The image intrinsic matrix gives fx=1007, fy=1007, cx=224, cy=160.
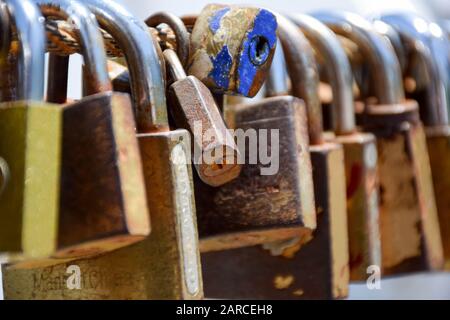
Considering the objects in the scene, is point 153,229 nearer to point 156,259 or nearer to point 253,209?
point 156,259

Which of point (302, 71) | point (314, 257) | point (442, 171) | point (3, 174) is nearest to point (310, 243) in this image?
point (314, 257)

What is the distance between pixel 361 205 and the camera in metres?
0.89

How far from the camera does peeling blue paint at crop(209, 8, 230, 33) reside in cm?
69

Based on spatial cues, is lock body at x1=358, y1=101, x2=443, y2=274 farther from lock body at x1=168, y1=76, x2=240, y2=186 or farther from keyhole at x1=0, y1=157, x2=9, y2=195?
keyhole at x1=0, y1=157, x2=9, y2=195

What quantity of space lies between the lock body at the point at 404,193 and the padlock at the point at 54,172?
0.43 metres

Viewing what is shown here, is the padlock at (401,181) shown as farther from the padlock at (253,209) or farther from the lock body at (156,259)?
the lock body at (156,259)

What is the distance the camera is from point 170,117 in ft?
2.29

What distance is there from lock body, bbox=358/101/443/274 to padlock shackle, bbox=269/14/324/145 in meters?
0.16

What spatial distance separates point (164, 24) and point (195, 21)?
0.03 metres

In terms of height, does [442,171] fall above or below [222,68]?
below

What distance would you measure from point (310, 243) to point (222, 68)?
0.21 metres

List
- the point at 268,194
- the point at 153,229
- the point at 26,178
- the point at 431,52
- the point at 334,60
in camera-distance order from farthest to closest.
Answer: the point at 431,52, the point at 334,60, the point at 268,194, the point at 153,229, the point at 26,178

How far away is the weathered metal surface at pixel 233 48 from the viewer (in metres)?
0.68

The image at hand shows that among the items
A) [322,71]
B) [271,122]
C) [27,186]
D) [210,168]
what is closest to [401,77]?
[322,71]
